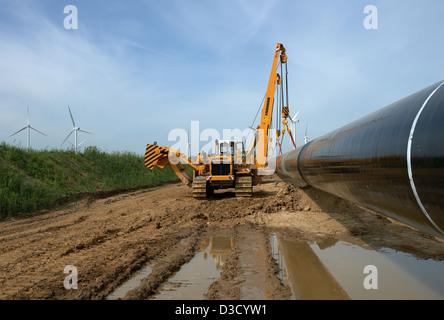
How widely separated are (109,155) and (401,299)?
78.8 feet

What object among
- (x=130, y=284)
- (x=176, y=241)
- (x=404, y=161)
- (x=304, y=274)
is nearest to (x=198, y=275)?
(x=130, y=284)

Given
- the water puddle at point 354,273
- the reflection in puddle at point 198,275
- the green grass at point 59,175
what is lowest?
the reflection in puddle at point 198,275

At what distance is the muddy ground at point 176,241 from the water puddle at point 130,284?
3.3 inches

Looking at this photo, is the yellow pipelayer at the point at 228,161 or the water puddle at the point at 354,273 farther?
the yellow pipelayer at the point at 228,161

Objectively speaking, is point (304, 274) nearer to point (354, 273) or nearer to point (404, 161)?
point (354, 273)

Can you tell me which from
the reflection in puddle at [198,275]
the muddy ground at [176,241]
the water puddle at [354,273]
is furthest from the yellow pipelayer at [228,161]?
the water puddle at [354,273]

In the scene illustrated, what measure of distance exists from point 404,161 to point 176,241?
5109mm

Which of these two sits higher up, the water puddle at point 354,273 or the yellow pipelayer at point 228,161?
the yellow pipelayer at point 228,161

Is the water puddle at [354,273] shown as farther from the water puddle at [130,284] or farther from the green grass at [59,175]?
the green grass at [59,175]

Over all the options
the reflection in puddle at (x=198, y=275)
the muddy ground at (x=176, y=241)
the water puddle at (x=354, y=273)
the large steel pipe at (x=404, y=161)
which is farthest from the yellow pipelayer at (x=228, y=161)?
the large steel pipe at (x=404, y=161)

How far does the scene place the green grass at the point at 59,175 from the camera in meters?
11.0

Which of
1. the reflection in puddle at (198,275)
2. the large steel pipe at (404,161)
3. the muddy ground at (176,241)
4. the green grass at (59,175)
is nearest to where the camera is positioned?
the large steel pipe at (404,161)

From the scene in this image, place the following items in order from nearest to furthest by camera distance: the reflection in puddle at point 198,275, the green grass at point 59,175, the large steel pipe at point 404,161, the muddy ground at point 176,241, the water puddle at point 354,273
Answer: the large steel pipe at point 404,161 < the water puddle at point 354,273 < the reflection in puddle at point 198,275 < the muddy ground at point 176,241 < the green grass at point 59,175
